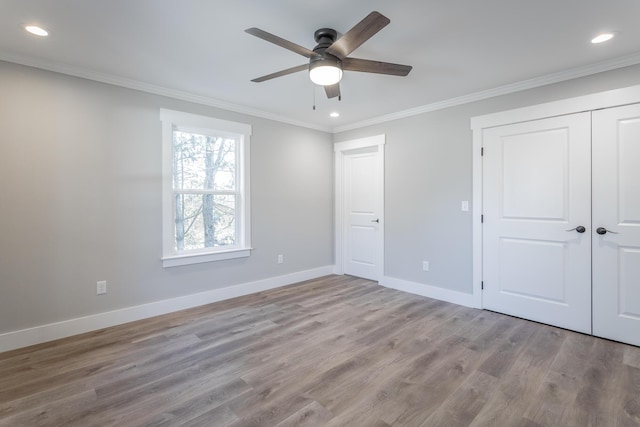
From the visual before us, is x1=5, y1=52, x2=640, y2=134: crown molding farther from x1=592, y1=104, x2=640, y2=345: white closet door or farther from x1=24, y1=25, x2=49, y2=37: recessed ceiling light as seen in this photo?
x1=24, y1=25, x2=49, y2=37: recessed ceiling light

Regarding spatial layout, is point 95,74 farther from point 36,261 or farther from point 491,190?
point 491,190

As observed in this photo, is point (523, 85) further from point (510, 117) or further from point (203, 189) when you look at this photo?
point (203, 189)

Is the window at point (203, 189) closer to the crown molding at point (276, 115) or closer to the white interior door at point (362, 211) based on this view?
the crown molding at point (276, 115)

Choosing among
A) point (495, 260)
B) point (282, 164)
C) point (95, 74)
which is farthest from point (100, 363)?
point (495, 260)

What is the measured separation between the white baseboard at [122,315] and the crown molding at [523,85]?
295cm

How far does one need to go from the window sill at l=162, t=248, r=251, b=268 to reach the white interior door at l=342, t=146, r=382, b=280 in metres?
1.81

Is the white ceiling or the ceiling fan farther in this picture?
the white ceiling

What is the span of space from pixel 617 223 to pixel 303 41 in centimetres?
317

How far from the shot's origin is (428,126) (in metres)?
3.95

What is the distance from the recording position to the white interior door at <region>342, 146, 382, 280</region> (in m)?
4.69

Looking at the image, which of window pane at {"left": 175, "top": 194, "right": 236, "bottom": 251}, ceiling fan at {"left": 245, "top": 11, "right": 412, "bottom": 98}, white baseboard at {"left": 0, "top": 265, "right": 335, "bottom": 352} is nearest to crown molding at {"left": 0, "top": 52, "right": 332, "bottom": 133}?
window pane at {"left": 175, "top": 194, "right": 236, "bottom": 251}

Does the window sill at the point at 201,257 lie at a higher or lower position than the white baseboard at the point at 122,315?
higher

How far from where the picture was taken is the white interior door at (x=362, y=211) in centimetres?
469

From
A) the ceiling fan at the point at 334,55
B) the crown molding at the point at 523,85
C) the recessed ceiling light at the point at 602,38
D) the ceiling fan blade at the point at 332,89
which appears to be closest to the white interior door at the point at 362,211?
the crown molding at the point at 523,85
